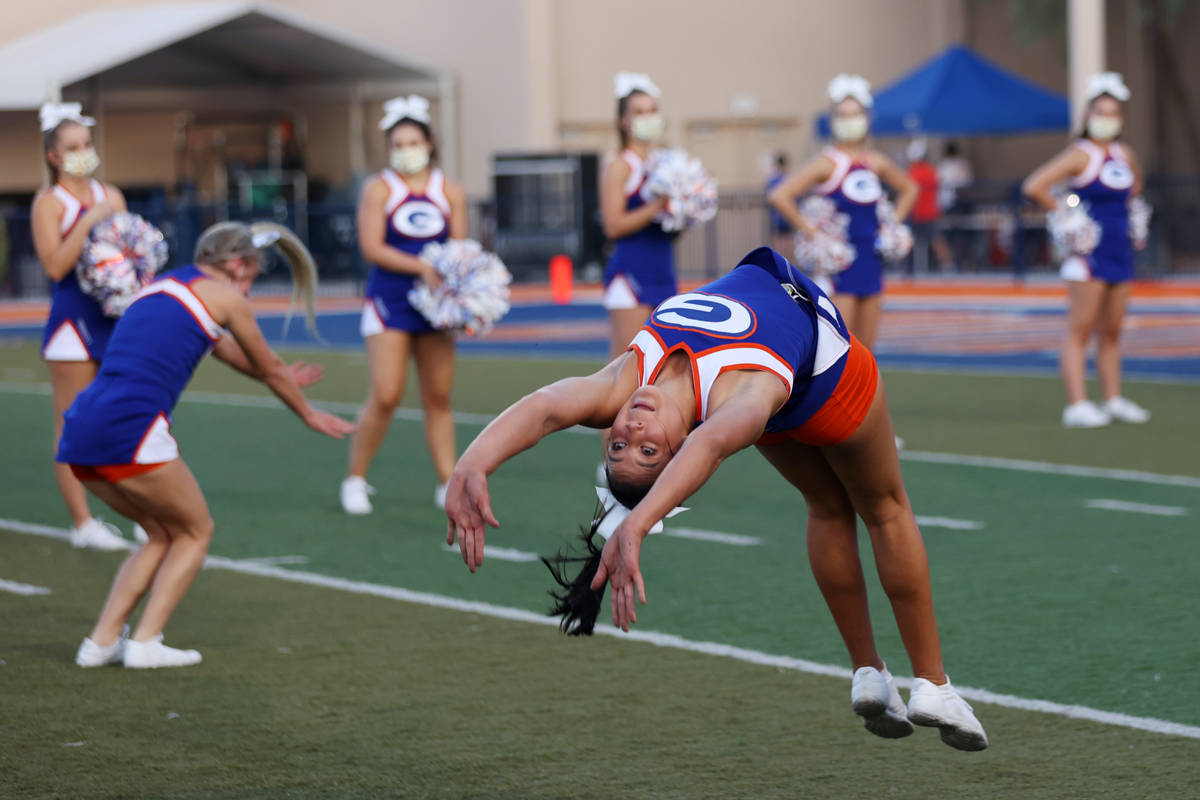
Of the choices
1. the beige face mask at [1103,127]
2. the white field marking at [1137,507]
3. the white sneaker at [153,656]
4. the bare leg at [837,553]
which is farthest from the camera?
the beige face mask at [1103,127]

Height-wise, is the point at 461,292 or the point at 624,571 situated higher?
the point at 461,292

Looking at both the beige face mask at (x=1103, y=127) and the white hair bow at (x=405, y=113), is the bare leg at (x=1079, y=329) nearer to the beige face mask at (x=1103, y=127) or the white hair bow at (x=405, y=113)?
the beige face mask at (x=1103, y=127)

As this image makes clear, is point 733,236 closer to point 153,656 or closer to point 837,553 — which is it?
point 153,656

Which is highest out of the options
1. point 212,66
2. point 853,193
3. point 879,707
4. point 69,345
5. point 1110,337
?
point 212,66

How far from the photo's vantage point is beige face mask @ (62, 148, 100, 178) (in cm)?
793

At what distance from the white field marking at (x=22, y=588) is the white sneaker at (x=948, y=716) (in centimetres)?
396

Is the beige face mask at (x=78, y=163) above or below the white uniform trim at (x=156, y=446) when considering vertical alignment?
above

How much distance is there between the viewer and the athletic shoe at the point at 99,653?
6.00m

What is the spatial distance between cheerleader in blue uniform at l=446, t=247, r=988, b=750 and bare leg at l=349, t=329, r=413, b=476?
413 centimetres

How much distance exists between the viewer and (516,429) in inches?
149

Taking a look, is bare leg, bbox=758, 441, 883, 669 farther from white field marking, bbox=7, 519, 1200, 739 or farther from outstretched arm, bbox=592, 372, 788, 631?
outstretched arm, bbox=592, 372, 788, 631

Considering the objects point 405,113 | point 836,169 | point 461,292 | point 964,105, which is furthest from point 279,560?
point 964,105

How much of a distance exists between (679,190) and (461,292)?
1.37m

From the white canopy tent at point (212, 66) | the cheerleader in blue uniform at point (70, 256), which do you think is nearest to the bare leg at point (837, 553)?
the cheerleader in blue uniform at point (70, 256)
